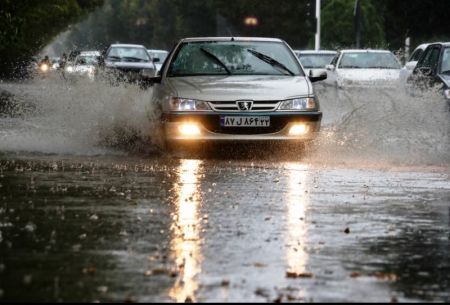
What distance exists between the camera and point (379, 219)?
10.0 metres

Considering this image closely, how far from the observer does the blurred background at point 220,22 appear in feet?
182

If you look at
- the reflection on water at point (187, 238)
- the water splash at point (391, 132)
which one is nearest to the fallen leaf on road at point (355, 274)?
the reflection on water at point (187, 238)

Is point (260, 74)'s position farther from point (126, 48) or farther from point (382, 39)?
point (382, 39)

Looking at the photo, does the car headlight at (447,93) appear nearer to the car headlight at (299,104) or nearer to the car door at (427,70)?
the car door at (427,70)

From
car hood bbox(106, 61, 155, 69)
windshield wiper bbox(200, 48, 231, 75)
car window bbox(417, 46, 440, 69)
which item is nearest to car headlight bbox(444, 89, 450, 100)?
car window bbox(417, 46, 440, 69)

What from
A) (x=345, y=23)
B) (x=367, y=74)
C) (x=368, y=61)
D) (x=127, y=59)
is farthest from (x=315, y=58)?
(x=345, y=23)

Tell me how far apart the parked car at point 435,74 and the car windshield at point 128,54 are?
18.1 metres

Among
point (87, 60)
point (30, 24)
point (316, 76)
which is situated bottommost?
point (316, 76)

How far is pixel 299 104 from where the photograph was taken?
51.6 ft

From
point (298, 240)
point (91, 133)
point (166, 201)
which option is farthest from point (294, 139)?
point (298, 240)

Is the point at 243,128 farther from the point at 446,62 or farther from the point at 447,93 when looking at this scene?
the point at 446,62

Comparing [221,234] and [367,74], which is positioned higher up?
[367,74]

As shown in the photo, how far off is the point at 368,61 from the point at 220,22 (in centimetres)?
7427

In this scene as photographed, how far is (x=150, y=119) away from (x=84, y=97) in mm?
3846
